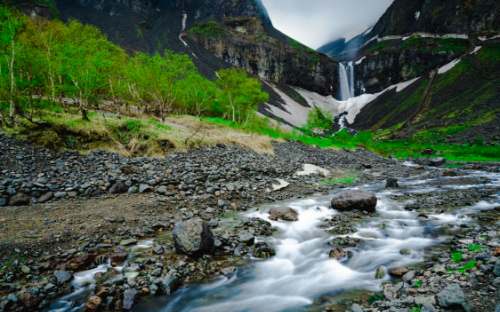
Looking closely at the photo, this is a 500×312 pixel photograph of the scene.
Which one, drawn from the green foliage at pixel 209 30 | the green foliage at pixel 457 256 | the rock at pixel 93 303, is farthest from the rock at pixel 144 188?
the green foliage at pixel 209 30

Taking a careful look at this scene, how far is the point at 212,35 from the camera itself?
14075cm

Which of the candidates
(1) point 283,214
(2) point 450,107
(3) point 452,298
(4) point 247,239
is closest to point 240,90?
(1) point 283,214

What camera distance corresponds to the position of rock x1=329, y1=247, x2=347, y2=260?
8195 mm

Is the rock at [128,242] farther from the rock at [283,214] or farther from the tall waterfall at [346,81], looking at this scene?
the tall waterfall at [346,81]

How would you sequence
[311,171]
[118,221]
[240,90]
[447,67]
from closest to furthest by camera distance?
[118,221], [311,171], [240,90], [447,67]

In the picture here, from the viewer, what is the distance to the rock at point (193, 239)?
7.50m

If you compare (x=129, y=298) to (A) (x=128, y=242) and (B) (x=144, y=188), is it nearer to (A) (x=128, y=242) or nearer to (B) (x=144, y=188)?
(A) (x=128, y=242)

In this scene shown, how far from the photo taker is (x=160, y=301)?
604cm

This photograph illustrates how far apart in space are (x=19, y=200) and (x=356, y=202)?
548 inches

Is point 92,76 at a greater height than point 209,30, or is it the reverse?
point 209,30

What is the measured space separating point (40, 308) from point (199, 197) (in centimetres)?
770

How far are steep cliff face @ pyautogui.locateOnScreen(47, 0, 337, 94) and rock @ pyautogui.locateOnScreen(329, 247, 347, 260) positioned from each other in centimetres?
11560

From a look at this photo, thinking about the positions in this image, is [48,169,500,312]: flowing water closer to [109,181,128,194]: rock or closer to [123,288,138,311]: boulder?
[123,288,138,311]: boulder

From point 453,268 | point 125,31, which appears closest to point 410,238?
point 453,268
